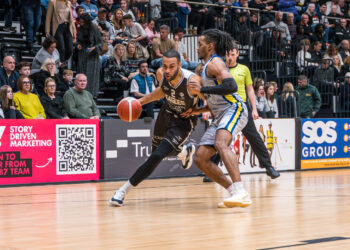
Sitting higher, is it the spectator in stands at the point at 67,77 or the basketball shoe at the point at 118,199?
the spectator in stands at the point at 67,77

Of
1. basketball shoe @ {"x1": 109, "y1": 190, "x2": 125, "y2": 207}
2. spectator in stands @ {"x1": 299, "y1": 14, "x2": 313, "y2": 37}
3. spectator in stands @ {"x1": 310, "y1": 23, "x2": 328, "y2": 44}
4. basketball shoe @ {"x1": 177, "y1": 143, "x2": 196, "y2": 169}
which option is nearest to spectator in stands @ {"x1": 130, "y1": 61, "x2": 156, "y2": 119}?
basketball shoe @ {"x1": 177, "y1": 143, "x2": 196, "y2": 169}

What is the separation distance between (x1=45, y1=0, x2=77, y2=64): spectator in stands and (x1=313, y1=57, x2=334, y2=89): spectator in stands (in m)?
8.12

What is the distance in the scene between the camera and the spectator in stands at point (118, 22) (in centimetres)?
1609

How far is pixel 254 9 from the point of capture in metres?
21.2

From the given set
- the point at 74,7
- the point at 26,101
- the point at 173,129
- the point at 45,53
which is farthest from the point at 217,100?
the point at 74,7

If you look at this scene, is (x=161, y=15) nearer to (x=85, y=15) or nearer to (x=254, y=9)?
(x=254, y=9)

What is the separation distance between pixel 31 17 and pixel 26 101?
2838 mm

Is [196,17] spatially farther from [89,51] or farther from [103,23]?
[89,51]

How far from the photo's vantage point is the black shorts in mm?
8125

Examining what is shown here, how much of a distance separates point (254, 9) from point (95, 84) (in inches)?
335

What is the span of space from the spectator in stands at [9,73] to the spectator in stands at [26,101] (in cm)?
37

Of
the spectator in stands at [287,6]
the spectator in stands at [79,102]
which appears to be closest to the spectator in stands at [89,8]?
the spectator in stands at [79,102]

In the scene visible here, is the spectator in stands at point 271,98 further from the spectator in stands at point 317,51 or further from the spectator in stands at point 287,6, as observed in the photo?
the spectator in stands at point 287,6

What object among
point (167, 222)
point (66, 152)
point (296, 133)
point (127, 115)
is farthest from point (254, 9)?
point (167, 222)
